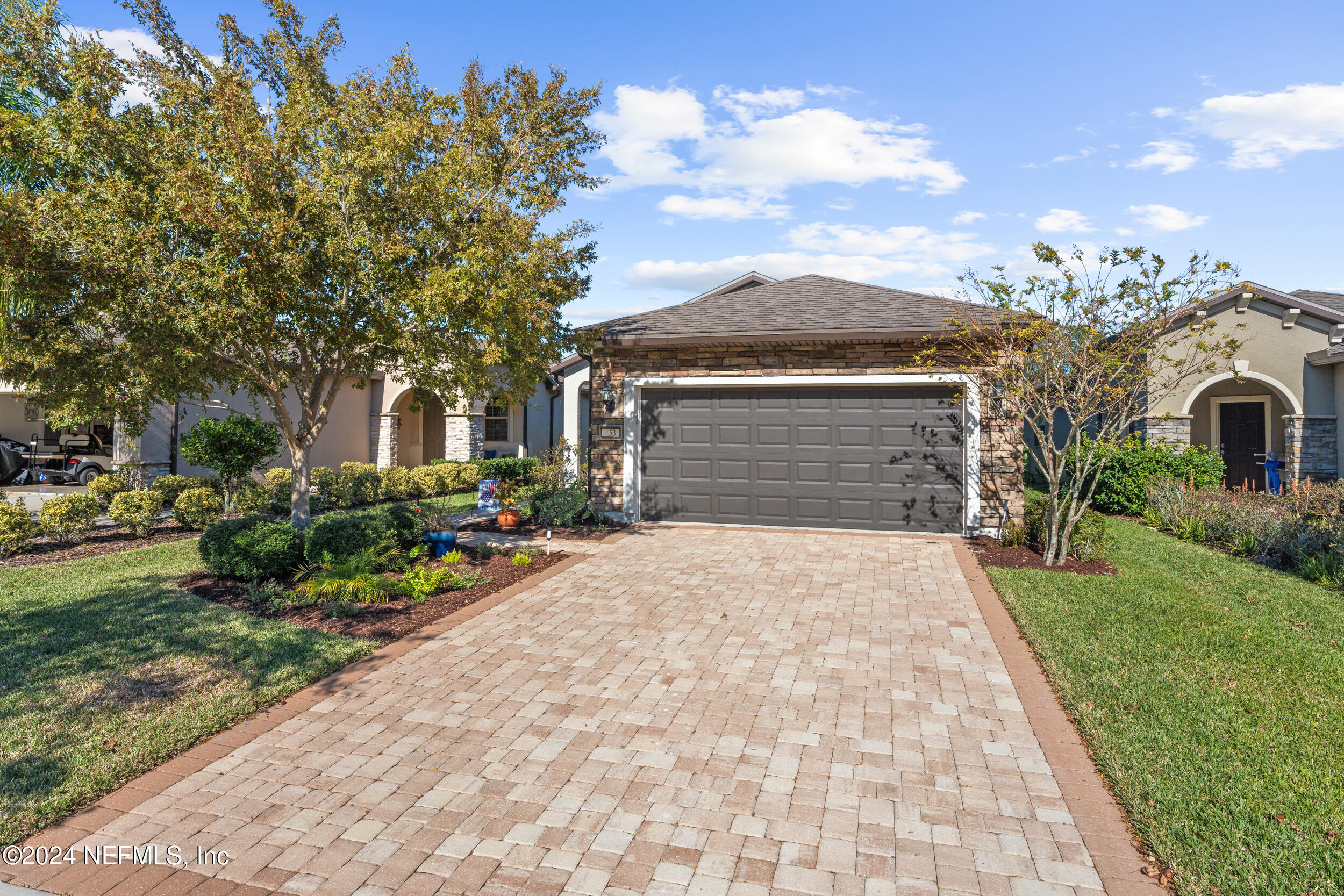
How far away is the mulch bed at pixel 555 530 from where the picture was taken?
11219 mm

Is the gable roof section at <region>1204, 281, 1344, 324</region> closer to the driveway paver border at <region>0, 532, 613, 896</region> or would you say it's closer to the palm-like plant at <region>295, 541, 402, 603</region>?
the palm-like plant at <region>295, 541, 402, 603</region>

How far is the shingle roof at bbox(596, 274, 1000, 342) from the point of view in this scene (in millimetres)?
10883

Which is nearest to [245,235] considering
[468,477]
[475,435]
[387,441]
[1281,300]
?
[468,477]

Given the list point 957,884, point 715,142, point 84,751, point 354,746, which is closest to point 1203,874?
point 957,884

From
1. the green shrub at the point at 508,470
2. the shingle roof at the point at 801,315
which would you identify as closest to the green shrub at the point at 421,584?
the shingle roof at the point at 801,315

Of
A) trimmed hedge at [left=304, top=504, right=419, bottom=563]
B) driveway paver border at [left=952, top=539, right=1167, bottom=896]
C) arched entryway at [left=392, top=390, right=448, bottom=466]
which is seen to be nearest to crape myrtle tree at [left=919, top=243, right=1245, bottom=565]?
driveway paver border at [left=952, top=539, right=1167, bottom=896]

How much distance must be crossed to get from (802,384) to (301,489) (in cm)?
766

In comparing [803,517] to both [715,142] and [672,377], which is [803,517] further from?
[715,142]

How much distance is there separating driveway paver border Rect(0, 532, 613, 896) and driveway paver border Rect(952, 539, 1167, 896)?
142 inches

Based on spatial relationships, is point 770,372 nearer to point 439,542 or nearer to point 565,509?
point 565,509

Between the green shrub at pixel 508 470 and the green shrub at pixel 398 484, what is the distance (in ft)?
7.36

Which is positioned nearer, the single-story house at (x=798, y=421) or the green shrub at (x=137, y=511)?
the green shrub at (x=137, y=511)

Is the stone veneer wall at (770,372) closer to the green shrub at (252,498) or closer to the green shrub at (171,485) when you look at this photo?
the green shrub at (252,498)

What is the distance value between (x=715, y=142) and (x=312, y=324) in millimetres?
9453
